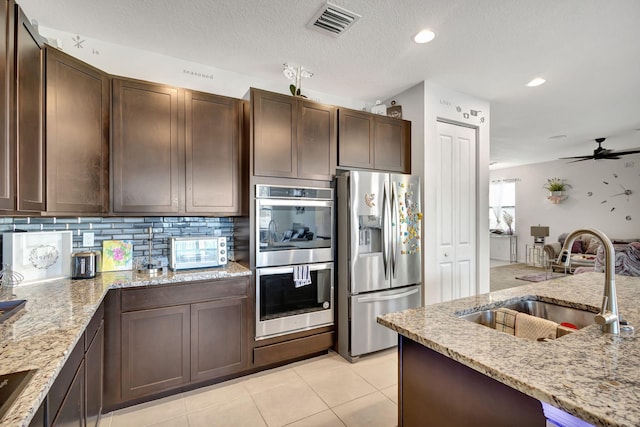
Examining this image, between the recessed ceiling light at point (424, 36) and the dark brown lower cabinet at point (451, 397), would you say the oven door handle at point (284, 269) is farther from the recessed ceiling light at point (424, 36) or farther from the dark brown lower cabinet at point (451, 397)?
the recessed ceiling light at point (424, 36)

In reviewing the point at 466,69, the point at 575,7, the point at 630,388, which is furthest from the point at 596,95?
the point at 630,388

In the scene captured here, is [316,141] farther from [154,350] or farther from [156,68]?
[154,350]

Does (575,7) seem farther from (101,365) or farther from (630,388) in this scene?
(101,365)

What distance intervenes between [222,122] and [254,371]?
2.17 meters

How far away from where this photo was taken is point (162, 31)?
2326 millimetres

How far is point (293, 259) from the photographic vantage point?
266 cm

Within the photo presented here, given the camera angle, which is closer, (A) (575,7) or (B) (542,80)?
(A) (575,7)

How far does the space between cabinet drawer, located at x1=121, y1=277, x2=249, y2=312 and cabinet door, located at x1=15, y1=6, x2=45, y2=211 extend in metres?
0.78

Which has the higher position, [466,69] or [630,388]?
[466,69]

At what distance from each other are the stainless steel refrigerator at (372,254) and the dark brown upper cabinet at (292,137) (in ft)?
0.99

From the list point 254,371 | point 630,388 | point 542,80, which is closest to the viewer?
point 630,388

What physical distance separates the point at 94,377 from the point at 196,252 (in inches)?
40.0

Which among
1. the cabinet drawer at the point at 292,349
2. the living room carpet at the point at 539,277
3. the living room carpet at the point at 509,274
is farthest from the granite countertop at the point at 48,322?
the living room carpet at the point at 539,277

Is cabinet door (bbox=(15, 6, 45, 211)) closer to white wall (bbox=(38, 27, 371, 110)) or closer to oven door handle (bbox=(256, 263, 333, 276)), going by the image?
white wall (bbox=(38, 27, 371, 110))
